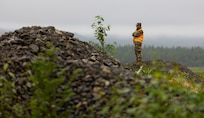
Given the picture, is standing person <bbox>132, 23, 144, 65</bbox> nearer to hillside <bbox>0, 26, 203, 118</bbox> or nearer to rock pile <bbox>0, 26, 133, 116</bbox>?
rock pile <bbox>0, 26, 133, 116</bbox>

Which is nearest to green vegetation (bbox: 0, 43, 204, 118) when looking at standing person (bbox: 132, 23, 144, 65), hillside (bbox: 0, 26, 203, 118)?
hillside (bbox: 0, 26, 203, 118)

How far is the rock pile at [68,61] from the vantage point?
27.1 feet

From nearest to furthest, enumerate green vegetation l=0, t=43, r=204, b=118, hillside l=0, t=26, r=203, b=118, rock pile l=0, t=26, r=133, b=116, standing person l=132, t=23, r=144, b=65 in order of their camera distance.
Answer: green vegetation l=0, t=43, r=204, b=118
hillside l=0, t=26, r=203, b=118
rock pile l=0, t=26, r=133, b=116
standing person l=132, t=23, r=144, b=65

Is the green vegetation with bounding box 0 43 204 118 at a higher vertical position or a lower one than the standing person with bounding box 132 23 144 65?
lower

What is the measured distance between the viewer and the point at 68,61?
8961 millimetres

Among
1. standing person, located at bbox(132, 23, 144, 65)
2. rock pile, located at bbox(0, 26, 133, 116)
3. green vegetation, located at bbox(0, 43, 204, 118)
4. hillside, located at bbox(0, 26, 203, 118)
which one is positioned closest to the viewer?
green vegetation, located at bbox(0, 43, 204, 118)

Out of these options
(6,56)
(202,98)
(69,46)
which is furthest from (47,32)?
(202,98)

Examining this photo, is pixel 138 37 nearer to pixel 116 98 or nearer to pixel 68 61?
pixel 68 61

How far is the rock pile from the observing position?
8.27m

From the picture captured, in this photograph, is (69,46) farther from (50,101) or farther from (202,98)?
(202,98)

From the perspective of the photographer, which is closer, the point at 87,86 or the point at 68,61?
the point at 87,86

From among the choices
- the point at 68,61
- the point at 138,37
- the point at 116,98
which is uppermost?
the point at 138,37

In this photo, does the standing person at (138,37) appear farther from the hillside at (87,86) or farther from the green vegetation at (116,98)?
the green vegetation at (116,98)

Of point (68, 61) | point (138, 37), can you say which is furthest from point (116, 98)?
point (138, 37)
